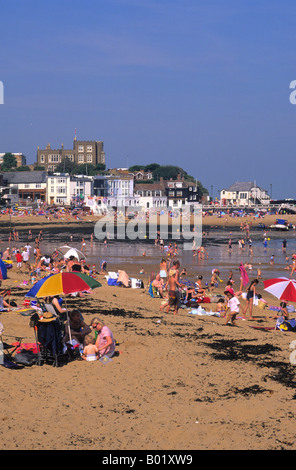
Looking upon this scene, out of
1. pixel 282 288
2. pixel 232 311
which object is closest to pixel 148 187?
pixel 232 311

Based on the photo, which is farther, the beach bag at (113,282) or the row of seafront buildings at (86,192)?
the row of seafront buildings at (86,192)

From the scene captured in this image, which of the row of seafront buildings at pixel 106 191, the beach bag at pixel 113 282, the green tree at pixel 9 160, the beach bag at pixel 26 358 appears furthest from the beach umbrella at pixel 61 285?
the green tree at pixel 9 160

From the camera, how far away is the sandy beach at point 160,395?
680cm

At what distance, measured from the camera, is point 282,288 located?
1333 cm

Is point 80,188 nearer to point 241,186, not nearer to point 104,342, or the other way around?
point 241,186

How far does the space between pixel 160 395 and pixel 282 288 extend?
234 inches

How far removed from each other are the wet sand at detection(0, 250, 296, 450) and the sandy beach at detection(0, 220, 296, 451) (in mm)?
14

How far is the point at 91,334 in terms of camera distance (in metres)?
10.4

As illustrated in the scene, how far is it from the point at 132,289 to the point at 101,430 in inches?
506

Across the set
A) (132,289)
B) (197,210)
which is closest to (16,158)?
(197,210)

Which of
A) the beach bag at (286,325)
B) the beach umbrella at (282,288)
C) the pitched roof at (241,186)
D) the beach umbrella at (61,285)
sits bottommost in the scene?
the beach bag at (286,325)

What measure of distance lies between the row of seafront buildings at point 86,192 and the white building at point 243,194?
2166 centimetres

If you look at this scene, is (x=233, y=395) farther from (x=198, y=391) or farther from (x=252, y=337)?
(x=252, y=337)

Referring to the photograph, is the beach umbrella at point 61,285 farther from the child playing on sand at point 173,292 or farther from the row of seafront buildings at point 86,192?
the row of seafront buildings at point 86,192
